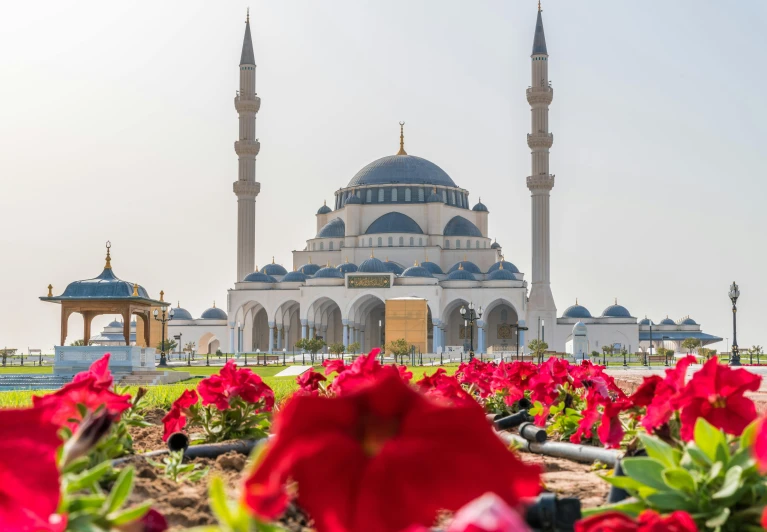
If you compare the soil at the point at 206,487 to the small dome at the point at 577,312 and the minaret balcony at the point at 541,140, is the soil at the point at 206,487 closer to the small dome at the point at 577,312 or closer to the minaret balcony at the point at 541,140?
the minaret balcony at the point at 541,140

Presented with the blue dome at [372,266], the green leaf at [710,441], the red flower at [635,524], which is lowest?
the red flower at [635,524]

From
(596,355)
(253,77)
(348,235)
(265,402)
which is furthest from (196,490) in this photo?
(348,235)

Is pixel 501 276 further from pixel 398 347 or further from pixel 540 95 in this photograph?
pixel 398 347

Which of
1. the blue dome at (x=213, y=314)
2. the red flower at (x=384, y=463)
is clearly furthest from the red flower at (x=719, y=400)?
the blue dome at (x=213, y=314)

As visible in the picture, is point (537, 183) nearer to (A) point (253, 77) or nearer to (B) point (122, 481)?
(A) point (253, 77)

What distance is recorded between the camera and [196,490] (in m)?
3.29

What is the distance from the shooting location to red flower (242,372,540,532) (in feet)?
4.08

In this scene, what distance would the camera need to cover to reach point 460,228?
188ft

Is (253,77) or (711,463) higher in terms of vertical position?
(253,77)

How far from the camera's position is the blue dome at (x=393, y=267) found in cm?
5173

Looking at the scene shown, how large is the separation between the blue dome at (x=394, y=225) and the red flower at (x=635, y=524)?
53.4m

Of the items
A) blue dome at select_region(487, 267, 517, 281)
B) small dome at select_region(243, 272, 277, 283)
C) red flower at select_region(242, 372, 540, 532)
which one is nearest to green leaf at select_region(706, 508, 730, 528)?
red flower at select_region(242, 372, 540, 532)

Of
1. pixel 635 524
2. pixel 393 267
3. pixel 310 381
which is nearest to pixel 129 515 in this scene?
pixel 635 524

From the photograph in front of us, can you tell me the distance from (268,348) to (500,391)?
5101cm
